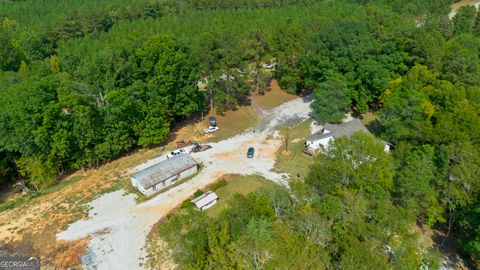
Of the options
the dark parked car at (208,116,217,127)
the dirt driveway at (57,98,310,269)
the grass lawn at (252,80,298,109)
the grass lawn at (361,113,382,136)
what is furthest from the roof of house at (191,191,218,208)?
the grass lawn at (252,80,298,109)

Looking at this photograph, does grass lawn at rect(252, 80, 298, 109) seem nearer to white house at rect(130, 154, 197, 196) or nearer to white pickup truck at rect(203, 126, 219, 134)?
white pickup truck at rect(203, 126, 219, 134)

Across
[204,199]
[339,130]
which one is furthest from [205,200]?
[339,130]

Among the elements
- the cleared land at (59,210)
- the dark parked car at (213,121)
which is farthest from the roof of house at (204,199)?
the dark parked car at (213,121)

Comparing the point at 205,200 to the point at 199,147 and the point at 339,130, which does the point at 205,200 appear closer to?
the point at 199,147

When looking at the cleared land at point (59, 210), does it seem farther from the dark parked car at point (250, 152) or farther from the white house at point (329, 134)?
the white house at point (329, 134)

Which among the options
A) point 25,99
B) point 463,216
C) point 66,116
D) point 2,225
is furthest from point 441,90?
point 2,225

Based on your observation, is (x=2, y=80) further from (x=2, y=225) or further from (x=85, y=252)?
(x=85, y=252)
